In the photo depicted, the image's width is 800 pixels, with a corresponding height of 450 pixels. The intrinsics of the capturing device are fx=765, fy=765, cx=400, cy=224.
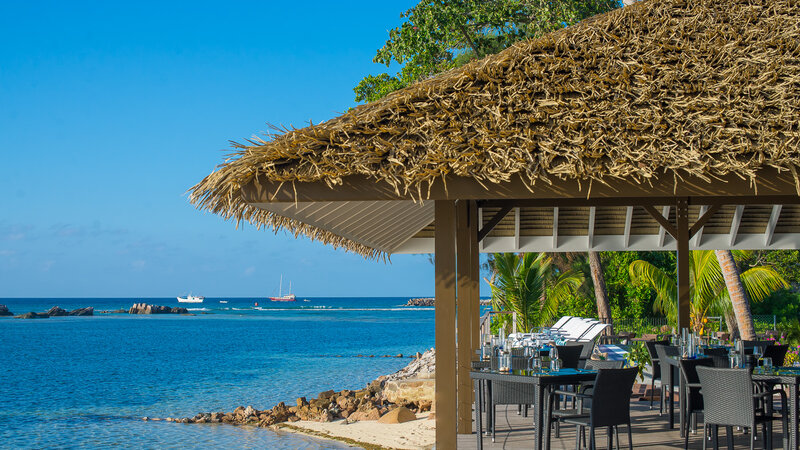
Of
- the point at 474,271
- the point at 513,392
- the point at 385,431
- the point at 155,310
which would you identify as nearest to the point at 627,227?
the point at 474,271

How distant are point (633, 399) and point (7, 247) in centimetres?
5884

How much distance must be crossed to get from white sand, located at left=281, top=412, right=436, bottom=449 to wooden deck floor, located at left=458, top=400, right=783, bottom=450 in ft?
12.1

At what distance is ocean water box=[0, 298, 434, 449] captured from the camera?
733 inches

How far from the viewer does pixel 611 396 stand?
5.71 m

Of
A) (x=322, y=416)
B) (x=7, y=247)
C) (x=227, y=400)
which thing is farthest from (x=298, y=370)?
(x=7, y=247)

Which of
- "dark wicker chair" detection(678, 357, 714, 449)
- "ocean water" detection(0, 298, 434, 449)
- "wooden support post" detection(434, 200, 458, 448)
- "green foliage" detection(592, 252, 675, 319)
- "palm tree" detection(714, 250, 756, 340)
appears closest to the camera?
A: "wooden support post" detection(434, 200, 458, 448)

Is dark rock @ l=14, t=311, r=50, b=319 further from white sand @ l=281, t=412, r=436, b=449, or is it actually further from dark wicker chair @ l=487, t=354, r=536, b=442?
dark wicker chair @ l=487, t=354, r=536, b=442

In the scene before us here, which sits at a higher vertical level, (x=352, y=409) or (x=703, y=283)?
(x=703, y=283)

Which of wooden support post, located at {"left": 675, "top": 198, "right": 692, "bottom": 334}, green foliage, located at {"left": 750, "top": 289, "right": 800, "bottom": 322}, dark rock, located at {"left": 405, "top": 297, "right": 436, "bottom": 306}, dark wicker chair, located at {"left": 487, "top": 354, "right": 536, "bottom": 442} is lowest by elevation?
dark rock, located at {"left": 405, "top": 297, "right": 436, "bottom": 306}

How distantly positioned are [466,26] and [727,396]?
12797mm

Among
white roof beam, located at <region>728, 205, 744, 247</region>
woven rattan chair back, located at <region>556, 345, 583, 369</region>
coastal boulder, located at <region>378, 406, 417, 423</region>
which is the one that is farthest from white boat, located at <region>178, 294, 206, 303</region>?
woven rattan chair back, located at <region>556, 345, 583, 369</region>

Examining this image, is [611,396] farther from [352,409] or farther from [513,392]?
[352,409]

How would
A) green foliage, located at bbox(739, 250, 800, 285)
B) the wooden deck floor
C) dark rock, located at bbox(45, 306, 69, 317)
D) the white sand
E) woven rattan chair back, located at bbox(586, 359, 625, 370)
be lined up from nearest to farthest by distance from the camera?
1. the wooden deck floor
2. woven rattan chair back, located at bbox(586, 359, 625, 370)
3. the white sand
4. green foliage, located at bbox(739, 250, 800, 285)
5. dark rock, located at bbox(45, 306, 69, 317)

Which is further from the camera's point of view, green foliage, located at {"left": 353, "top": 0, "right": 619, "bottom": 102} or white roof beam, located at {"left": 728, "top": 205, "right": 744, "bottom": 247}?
green foliage, located at {"left": 353, "top": 0, "right": 619, "bottom": 102}
